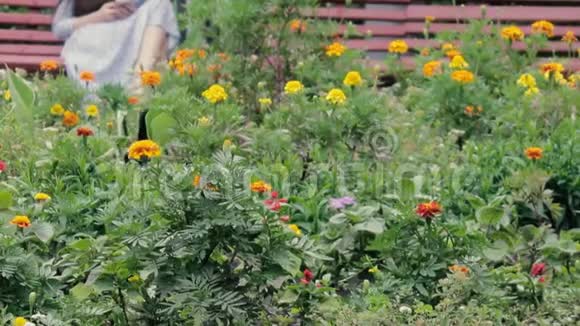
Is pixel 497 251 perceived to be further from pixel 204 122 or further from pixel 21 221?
pixel 21 221

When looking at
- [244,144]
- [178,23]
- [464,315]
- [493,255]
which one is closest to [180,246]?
[464,315]

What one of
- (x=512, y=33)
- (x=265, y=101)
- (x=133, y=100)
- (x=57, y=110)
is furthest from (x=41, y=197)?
(x=512, y=33)

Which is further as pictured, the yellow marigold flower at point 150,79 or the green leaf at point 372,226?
the yellow marigold flower at point 150,79

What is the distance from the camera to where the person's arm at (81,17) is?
763 centimetres

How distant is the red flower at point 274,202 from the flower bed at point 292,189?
0.03m

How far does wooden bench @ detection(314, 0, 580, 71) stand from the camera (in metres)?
8.01

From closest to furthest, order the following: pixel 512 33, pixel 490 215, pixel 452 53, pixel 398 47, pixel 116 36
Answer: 1. pixel 490 215
2. pixel 452 53
3. pixel 512 33
4. pixel 398 47
5. pixel 116 36

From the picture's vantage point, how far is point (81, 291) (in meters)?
4.05

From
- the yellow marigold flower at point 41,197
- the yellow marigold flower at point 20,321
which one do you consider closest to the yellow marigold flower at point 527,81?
the yellow marigold flower at point 41,197

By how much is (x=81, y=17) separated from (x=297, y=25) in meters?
1.79

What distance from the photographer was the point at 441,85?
239 inches

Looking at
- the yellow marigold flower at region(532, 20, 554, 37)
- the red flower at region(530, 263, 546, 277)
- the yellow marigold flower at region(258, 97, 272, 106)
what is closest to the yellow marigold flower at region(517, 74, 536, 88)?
the yellow marigold flower at region(532, 20, 554, 37)

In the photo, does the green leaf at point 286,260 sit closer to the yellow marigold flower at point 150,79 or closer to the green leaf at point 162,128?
the green leaf at point 162,128

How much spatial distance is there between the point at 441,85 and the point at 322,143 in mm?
906
